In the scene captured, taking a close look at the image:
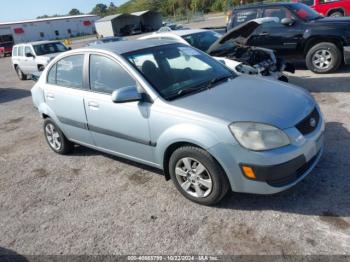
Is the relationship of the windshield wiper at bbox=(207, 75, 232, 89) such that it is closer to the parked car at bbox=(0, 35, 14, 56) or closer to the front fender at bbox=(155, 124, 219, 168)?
the front fender at bbox=(155, 124, 219, 168)

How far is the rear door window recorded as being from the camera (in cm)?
907

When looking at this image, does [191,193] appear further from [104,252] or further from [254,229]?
[104,252]

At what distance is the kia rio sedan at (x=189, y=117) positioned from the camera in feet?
9.82

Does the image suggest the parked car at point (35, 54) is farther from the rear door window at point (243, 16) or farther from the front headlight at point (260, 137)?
the front headlight at point (260, 137)

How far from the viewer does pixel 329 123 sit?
5.13 m

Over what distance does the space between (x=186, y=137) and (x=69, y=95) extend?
6.82 feet

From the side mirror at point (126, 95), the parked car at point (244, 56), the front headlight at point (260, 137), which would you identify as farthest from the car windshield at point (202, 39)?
the front headlight at point (260, 137)

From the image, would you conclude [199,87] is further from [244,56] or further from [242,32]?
[244,56]

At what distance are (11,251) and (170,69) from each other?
260 cm

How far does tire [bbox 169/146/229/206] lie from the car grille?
86cm

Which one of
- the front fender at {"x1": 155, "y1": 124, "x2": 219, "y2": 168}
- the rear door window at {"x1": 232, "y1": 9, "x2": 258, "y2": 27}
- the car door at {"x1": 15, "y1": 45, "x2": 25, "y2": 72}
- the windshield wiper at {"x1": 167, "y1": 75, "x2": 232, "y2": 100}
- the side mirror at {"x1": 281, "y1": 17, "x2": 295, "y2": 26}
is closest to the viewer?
the front fender at {"x1": 155, "y1": 124, "x2": 219, "y2": 168}

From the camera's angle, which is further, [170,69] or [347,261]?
[170,69]

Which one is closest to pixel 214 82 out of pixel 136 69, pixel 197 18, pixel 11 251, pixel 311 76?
pixel 136 69

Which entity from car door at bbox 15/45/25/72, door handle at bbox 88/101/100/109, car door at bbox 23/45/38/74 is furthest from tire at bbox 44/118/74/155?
car door at bbox 15/45/25/72
